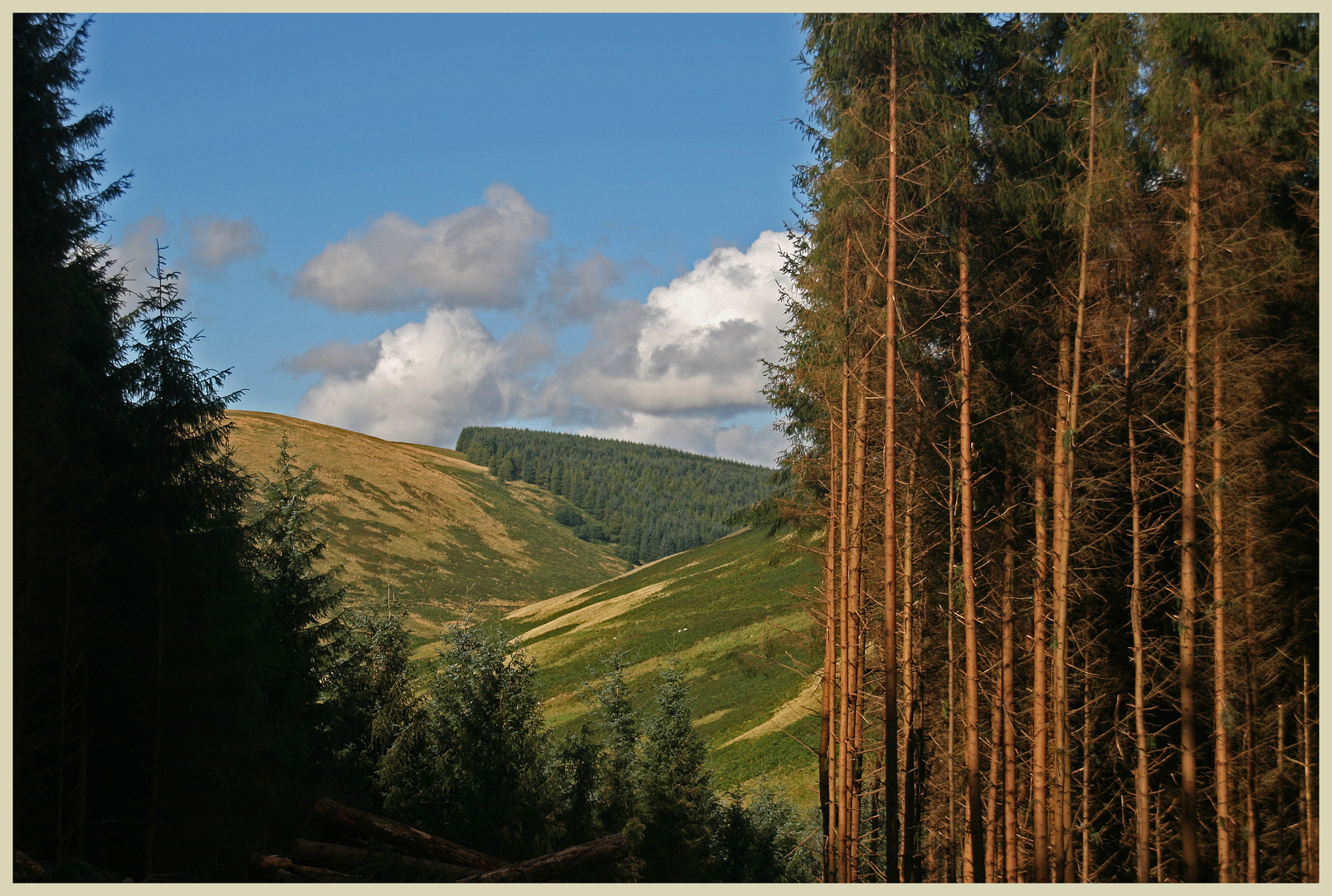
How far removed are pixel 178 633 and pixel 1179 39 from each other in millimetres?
17078

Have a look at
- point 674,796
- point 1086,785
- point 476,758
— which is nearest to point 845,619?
point 1086,785

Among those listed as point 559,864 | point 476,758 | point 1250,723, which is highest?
point 1250,723

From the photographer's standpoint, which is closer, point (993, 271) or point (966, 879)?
point (966, 879)

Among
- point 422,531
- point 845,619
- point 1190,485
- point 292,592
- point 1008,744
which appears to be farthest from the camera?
point 422,531

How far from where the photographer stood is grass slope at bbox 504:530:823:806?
37.5 metres

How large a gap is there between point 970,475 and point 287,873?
1114 cm

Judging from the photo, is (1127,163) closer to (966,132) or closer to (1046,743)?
(966,132)

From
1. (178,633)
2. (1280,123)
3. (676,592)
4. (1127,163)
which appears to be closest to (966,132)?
(1127,163)

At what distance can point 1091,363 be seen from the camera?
12.7 m

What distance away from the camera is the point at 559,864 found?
11.5 m

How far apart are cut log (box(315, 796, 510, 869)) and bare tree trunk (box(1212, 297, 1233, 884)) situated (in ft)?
36.1

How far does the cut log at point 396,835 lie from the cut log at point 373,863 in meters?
1.24

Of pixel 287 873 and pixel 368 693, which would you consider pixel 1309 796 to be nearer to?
pixel 287 873

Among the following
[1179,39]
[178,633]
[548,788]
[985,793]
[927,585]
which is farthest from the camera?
[548,788]
